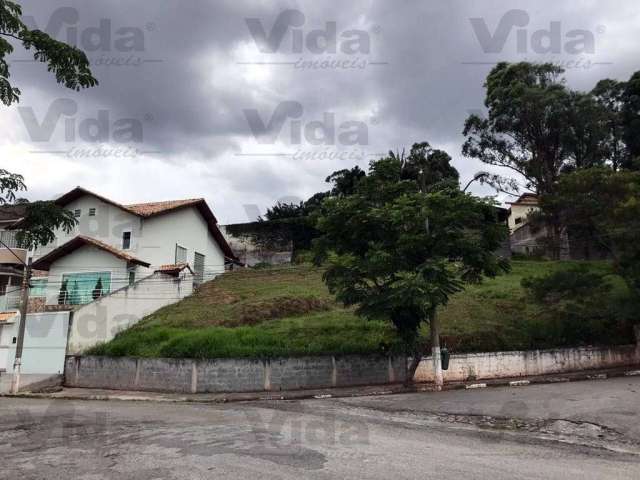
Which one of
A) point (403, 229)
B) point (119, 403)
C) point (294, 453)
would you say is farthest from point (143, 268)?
point (294, 453)

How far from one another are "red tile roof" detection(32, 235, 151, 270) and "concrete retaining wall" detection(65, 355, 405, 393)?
8464 mm

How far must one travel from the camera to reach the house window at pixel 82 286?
78.9 feet

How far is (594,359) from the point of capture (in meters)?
18.6

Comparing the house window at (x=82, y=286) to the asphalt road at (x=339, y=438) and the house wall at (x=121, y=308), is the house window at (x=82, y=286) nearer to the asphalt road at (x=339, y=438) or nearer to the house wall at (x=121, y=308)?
the house wall at (x=121, y=308)

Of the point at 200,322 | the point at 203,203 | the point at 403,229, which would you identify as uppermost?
the point at 203,203

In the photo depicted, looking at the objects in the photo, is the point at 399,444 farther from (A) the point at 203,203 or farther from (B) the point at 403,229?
(A) the point at 203,203

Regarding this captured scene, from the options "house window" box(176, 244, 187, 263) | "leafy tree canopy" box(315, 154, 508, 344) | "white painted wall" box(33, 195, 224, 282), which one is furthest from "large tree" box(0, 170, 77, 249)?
"house window" box(176, 244, 187, 263)

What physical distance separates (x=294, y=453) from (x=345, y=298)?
8.01 meters

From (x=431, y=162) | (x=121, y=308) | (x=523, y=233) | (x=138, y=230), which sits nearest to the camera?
(x=121, y=308)

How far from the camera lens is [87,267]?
25.0 metres

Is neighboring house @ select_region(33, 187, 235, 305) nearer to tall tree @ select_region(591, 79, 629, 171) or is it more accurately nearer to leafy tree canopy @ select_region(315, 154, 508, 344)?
leafy tree canopy @ select_region(315, 154, 508, 344)

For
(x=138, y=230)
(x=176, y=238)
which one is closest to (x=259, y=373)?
(x=138, y=230)

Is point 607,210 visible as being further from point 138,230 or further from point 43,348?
point 43,348

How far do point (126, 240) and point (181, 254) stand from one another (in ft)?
10.1
